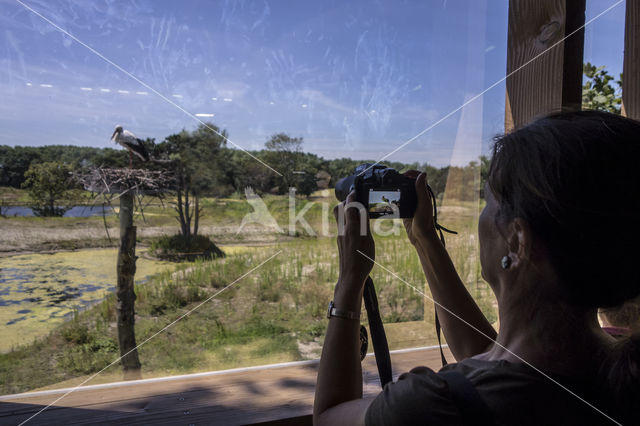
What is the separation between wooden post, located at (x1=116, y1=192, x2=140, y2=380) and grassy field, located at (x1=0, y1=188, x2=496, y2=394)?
3 cm

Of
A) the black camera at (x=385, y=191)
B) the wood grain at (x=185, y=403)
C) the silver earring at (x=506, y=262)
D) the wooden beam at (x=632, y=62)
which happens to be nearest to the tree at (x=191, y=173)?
the wood grain at (x=185, y=403)

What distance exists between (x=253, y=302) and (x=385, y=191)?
1071mm

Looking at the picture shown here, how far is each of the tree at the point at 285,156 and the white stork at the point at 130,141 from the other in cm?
49

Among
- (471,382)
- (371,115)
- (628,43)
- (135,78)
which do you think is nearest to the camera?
(471,382)

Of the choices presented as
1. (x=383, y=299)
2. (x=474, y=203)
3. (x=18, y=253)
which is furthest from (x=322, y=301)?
(x=18, y=253)

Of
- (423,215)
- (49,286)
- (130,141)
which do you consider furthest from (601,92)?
(49,286)

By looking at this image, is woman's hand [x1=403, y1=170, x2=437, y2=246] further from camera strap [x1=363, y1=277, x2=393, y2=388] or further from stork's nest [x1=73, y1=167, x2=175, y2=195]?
stork's nest [x1=73, y1=167, x2=175, y2=195]

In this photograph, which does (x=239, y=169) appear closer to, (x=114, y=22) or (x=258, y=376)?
(x=114, y=22)

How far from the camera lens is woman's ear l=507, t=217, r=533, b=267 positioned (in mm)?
448

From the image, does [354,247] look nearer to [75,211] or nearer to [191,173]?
[191,173]

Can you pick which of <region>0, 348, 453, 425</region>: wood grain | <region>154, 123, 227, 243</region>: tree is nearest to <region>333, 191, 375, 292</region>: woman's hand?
<region>0, 348, 453, 425</region>: wood grain

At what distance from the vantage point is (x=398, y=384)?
16.9 inches

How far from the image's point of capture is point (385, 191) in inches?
29.1

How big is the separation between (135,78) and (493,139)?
50.8 inches
